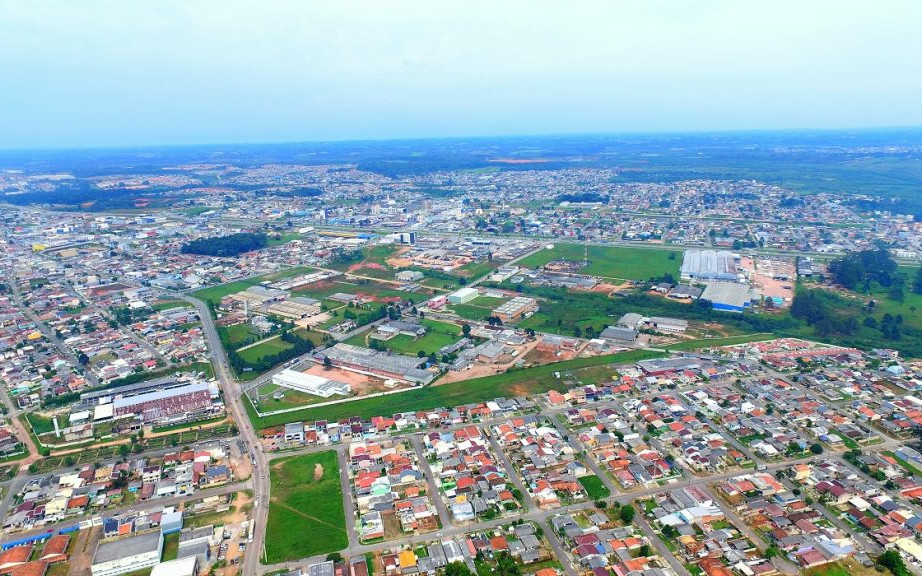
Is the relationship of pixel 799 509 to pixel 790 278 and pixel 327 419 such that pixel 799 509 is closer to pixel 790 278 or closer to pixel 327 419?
pixel 327 419

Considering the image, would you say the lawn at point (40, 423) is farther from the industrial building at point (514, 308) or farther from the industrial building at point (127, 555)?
the industrial building at point (514, 308)

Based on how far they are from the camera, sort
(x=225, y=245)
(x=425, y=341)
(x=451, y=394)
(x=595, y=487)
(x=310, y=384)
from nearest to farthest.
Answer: (x=595, y=487)
(x=451, y=394)
(x=310, y=384)
(x=425, y=341)
(x=225, y=245)

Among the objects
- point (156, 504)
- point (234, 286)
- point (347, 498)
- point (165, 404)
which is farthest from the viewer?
point (234, 286)

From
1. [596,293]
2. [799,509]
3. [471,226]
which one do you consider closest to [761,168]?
[471,226]

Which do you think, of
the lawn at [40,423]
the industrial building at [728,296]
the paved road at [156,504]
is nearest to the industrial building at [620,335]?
the industrial building at [728,296]

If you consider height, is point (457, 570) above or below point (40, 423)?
above

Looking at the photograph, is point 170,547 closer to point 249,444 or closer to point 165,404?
point 249,444

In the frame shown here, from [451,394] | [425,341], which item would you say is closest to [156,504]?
[451,394]
